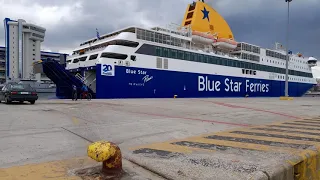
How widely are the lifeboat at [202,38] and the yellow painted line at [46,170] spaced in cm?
3153

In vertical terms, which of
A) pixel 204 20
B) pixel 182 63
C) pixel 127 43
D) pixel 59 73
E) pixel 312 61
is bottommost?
pixel 59 73

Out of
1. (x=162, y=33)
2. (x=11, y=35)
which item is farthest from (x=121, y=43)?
(x=11, y=35)

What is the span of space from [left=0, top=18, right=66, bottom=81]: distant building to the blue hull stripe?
53453mm

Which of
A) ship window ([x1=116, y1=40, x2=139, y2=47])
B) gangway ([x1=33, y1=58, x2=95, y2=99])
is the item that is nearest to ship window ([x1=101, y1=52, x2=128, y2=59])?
ship window ([x1=116, y1=40, x2=139, y2=47])

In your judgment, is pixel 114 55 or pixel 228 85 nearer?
pixel 114 55

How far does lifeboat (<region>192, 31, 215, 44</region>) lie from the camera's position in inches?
1313

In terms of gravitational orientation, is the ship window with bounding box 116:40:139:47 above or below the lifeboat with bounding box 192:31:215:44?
below

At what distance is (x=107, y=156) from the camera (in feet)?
9.18

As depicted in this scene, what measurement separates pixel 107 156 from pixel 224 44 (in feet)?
119

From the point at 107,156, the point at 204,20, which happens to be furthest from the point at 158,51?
the point at 107,156

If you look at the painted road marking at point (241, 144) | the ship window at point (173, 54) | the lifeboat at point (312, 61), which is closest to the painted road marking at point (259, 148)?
the painted road marking at point (241, 144)

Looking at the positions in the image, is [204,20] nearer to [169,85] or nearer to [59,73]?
[169,85]

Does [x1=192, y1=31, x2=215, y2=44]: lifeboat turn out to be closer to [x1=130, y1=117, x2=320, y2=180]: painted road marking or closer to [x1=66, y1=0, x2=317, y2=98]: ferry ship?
[x1=66, y1=0, x2=317, y2=98]: ferry ship

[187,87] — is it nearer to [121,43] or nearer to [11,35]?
[121,43]
